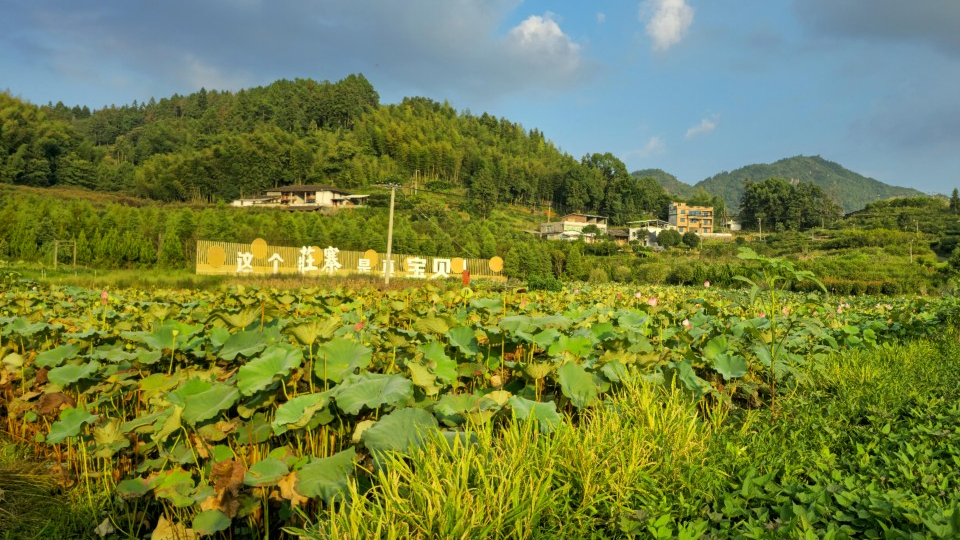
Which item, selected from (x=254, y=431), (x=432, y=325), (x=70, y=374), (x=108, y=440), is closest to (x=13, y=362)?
(x=70, y=374)

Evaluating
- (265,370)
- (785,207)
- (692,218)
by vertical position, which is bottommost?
(265,370)

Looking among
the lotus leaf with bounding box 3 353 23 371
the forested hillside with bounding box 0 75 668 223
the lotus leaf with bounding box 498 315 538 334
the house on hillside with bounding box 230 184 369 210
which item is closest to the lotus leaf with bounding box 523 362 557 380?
the lotus leaf with bounding box 498 315 538 334

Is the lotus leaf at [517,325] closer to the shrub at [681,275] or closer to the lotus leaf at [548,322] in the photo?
the lotus leaf at [548,322]

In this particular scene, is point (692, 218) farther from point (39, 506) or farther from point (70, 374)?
point (39, 506)

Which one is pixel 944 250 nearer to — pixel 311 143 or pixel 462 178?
pixel 462 178

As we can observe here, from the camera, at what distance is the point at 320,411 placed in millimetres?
1676

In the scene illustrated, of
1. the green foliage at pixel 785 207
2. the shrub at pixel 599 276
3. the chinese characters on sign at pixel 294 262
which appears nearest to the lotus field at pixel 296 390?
the chinese characters on sign at pixel 294 262

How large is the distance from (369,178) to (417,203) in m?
16.8

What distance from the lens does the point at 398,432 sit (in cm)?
152

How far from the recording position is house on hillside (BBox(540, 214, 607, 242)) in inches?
2331

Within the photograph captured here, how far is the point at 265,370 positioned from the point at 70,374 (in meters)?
1.08

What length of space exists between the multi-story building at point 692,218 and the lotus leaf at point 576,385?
258 feet

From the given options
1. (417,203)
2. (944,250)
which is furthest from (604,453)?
(417,203)

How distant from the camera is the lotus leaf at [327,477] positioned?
1375 mm
